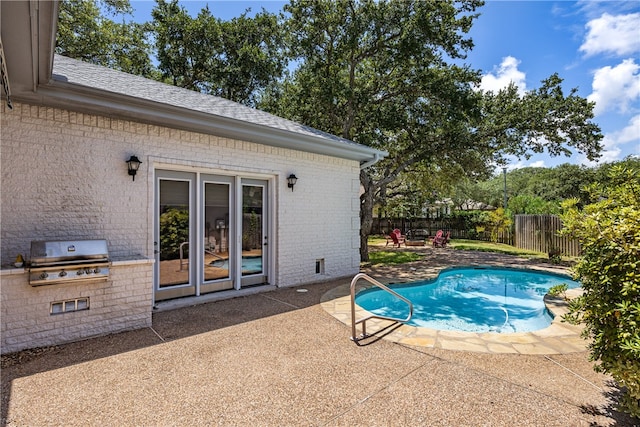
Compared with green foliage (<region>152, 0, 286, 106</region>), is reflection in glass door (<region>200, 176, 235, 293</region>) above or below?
below

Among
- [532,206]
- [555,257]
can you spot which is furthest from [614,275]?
[532,206]

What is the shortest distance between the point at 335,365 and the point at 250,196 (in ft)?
15.4

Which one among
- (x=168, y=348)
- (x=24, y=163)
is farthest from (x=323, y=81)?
(x=168, y=348)

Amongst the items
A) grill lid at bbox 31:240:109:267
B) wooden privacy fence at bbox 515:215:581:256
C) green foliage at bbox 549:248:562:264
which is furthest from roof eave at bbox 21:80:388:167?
wooden privacy fence at bbox 515:215:581:256

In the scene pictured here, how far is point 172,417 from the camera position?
282 cm

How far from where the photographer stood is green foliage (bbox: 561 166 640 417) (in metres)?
2.43

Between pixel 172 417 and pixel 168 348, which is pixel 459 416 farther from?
pixel 168 348

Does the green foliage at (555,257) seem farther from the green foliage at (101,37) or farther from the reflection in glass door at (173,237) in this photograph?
the green foliage at (101,37)

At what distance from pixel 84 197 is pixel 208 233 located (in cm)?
227

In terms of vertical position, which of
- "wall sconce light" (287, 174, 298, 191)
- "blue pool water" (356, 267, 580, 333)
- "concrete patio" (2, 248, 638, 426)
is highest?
"wall sconce light" (287, 174, 298, 191)

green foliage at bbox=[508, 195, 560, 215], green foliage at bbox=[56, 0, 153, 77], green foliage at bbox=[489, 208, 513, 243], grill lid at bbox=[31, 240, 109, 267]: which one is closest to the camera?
grill lid at bbox=[31, 240, 109, 267]

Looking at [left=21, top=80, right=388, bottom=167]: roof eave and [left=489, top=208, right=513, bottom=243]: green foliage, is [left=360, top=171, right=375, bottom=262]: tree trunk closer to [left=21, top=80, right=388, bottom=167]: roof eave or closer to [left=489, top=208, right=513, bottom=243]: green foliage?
[left=21, top=80, right=388, bottom=167]: roof eave

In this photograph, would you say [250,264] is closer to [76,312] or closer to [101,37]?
[76,312]

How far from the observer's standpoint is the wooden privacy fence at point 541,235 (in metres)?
14.4
